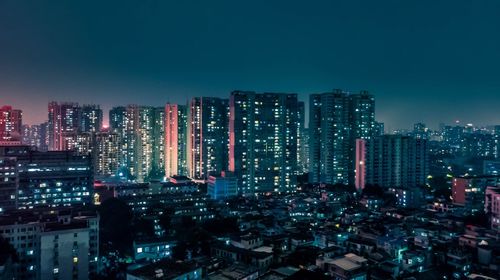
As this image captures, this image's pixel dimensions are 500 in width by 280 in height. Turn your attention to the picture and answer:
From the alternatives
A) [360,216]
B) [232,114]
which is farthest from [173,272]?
[232,114]

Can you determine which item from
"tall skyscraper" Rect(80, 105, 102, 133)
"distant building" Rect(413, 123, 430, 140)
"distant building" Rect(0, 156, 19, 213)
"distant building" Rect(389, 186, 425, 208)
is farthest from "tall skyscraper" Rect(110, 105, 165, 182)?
"distant building" Rect(413, 123, 430, 140)

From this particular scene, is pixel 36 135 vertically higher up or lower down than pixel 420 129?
lower down

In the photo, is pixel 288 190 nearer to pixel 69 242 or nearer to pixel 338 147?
pixel 338 147

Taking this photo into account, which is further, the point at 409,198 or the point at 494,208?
the point at 409,198

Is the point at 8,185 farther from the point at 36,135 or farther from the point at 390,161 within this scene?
the point at 36,135

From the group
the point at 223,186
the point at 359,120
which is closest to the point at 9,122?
the point at 223,186

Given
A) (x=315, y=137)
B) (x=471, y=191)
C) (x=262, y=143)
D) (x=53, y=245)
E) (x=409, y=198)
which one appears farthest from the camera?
(x=315, y=137)

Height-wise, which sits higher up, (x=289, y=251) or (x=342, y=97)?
(x=342, y=97)
